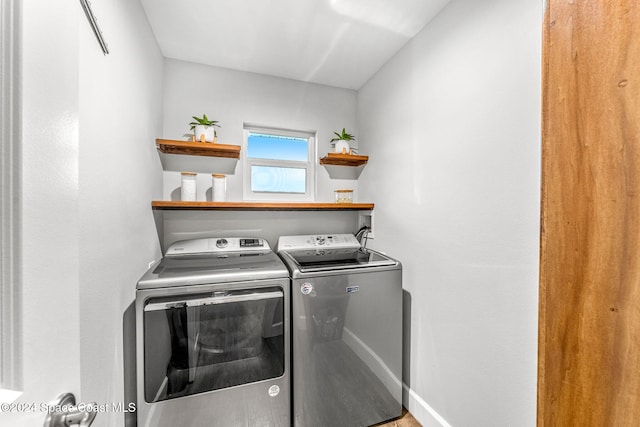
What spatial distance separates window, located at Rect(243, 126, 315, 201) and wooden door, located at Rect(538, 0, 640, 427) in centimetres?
187

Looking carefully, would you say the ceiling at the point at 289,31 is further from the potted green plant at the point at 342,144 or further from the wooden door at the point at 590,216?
the wooden door at the point at 590,216

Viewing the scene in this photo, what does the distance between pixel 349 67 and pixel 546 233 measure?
193cm

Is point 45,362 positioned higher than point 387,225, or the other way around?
point 387,225

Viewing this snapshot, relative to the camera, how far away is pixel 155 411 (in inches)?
48.9

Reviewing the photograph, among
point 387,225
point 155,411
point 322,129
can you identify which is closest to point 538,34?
point 387,225

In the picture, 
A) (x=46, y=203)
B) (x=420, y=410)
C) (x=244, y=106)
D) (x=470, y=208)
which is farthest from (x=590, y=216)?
(x=244, y=106)

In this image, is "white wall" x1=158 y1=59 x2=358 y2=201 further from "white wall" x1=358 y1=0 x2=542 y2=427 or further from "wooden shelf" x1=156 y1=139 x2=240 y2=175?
"white wall" x1=358 y1=0 x2=542 y2=427

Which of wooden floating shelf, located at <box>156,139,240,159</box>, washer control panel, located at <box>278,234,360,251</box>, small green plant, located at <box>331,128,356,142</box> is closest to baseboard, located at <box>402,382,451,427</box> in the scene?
washer control panel, located at <box>278,234,360,251</box>

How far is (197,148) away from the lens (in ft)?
6.08

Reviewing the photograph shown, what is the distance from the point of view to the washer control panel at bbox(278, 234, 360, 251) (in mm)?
2127

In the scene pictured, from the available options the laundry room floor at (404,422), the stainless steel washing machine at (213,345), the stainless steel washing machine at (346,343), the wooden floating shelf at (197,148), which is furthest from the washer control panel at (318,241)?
the laundry room floor at (404,422)

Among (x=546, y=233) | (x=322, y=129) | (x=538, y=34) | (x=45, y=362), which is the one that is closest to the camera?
(x=45, y=362)

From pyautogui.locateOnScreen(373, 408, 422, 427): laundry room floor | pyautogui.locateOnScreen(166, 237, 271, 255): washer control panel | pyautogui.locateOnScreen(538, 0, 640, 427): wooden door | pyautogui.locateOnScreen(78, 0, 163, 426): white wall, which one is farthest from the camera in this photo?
pyautogui.locateOnScreen(166, 237, 271, 255): washer control panel

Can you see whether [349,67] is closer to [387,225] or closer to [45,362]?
[387,225]
